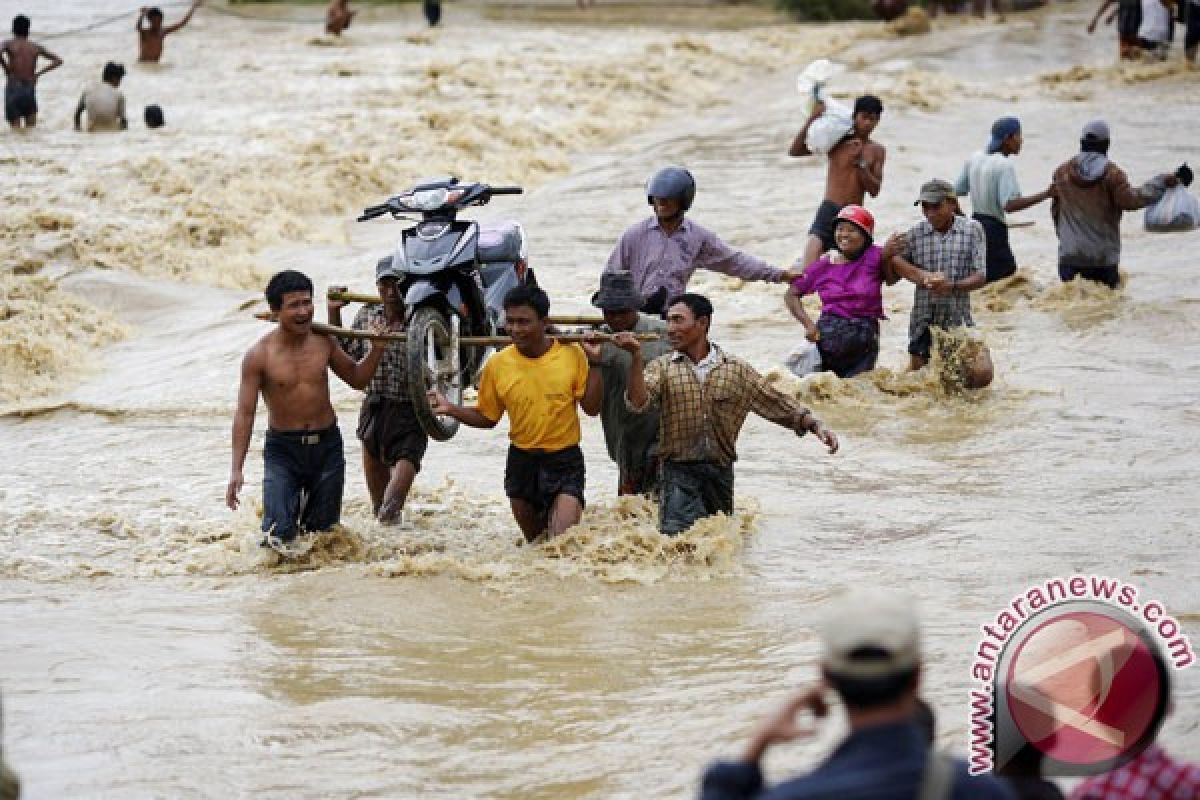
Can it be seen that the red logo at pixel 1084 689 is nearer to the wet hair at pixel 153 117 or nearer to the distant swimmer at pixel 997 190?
the distant swimmer at pixel 997 190

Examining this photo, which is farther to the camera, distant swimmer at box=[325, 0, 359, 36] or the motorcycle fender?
distant swimmer at box=[325, 0, 359, 36]

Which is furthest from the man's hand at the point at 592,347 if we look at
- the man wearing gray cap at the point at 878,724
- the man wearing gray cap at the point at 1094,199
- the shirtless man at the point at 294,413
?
the man wearing gray cap at the point at 1094,199

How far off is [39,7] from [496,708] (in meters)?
34.7

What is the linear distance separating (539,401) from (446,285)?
89 centimetres

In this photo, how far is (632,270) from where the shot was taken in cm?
978

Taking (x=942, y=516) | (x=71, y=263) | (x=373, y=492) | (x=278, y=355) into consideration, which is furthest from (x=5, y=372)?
(x=942, y=516)

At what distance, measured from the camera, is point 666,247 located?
9.72 meters

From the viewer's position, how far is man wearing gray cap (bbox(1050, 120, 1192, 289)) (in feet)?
43.6

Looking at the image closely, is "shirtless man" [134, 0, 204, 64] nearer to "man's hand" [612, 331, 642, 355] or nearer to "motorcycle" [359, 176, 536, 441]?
"motorcycle" [359, 176, 536, 441]

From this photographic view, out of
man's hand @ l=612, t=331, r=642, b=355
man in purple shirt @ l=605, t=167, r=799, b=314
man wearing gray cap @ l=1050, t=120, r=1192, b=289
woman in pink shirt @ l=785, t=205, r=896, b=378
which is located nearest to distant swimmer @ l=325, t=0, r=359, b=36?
man wearing gray cap @ l=1050, t=120, r=1192, b=289

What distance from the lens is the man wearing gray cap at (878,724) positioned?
11.0 ft

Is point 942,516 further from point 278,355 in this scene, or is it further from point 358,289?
point 358,289

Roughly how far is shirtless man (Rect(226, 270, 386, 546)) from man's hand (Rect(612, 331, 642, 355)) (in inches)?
54.6

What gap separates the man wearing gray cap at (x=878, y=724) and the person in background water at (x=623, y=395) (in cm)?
493
